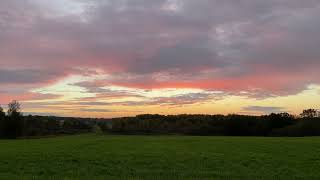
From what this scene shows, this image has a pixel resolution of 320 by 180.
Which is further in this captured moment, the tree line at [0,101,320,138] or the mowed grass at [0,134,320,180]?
the tree line at [0,101,320,138]

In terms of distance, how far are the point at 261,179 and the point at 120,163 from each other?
10.3 meters

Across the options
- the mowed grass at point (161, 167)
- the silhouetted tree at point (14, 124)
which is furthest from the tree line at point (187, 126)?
the mowed grass at point (161, 167)

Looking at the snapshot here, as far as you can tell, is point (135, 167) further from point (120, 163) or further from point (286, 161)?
point (286, 161)

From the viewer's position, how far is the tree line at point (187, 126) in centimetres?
10844

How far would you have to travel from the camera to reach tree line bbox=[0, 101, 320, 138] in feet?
356

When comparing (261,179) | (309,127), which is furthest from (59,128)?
(261,179)

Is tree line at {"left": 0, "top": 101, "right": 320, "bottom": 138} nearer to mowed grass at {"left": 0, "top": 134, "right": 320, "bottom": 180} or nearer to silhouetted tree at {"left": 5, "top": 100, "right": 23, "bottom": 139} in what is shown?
silhouetted tree at {"left": 5, "top": 100, "right": 23, "bottom": 139}

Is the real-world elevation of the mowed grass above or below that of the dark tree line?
below

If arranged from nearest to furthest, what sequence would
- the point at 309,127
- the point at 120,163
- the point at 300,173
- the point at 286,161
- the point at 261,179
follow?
the point at 261,179, the point at 300,173, the point at 120,163, the point at 286,161, the point at 309,127

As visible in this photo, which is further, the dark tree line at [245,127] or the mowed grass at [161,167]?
the dark tree line at [245,127]

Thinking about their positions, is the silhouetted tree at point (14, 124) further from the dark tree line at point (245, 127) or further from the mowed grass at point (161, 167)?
the mowed grass at point (161, 167)

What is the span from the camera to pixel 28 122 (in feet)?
417

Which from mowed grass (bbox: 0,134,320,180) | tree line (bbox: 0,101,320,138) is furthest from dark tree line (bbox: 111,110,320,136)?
mowed grass (bbox: 0,134,320,180)

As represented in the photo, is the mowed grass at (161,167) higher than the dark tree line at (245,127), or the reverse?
the dark tree line at (245,127)
